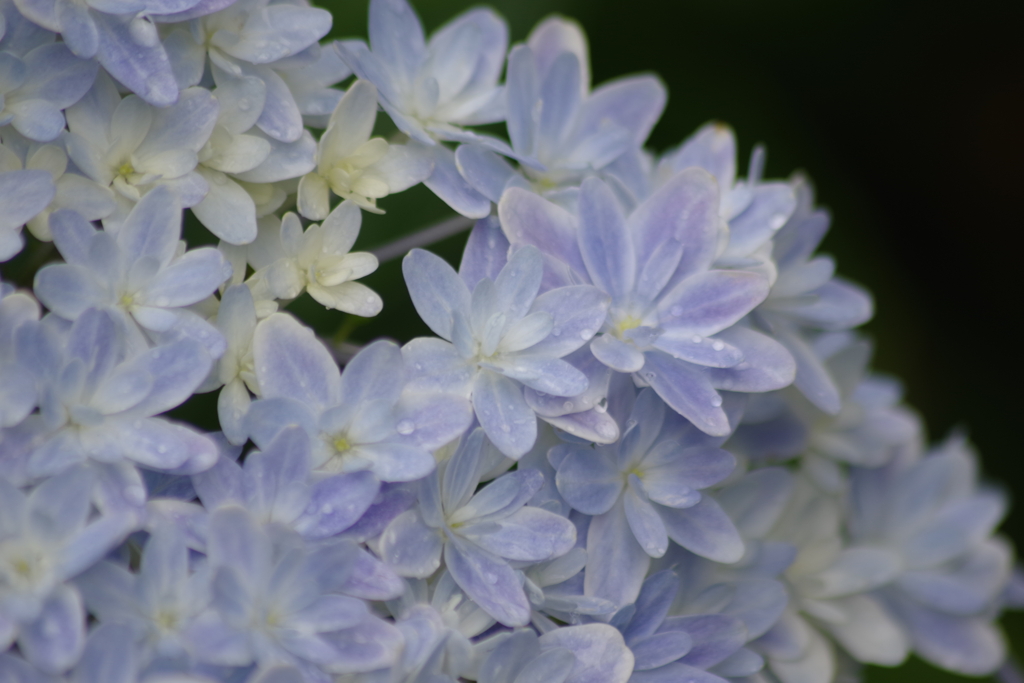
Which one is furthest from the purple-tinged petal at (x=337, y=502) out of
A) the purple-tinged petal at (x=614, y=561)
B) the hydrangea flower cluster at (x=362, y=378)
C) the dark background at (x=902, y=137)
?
the dark background at (x=902, y=137)

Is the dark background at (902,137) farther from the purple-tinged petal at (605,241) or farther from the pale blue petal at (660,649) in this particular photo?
the pale blue petal at (660,649)

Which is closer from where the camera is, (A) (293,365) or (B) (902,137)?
(A) (293,365)

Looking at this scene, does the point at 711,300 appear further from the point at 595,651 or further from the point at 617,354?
the point at 595,651

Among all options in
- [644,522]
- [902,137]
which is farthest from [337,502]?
[902,137]

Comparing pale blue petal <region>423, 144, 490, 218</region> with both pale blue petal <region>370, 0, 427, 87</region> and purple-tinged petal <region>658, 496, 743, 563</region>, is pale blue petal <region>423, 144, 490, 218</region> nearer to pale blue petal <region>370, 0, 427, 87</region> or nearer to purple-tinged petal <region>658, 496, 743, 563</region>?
pale blue petal <region>370, 0, 427, 87</region>

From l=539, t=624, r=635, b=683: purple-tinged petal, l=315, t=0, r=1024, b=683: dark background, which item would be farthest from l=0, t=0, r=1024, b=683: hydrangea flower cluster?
l=315, t=0, r=1024, b=683: dark background

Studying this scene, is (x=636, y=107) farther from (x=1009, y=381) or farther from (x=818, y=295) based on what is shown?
(x=1009, y=381)
